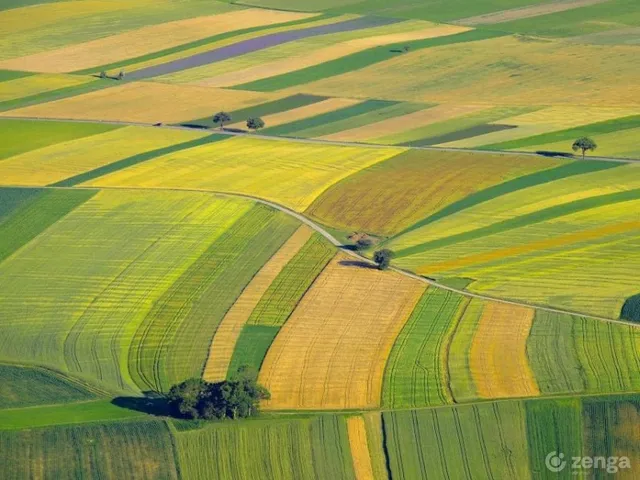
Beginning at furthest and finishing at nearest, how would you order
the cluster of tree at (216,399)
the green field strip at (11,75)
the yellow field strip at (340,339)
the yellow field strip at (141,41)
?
the yellow field strip at (141,41) → the green field strip at (11,75) → the yellow field strip at (340,339) → the cluster of tree at (216,399)

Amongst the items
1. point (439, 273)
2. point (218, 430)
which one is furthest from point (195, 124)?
point (218, 430)

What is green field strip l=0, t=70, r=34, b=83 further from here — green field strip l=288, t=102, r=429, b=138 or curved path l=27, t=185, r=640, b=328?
curved path l=27, t=185, r=640, b=328

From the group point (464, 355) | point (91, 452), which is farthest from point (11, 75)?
point (91, 452)

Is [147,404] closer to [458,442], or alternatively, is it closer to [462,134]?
[458,442]

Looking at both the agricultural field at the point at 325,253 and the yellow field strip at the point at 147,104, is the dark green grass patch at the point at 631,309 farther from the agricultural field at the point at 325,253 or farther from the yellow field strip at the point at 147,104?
the yellow field strip at the point at 147,104

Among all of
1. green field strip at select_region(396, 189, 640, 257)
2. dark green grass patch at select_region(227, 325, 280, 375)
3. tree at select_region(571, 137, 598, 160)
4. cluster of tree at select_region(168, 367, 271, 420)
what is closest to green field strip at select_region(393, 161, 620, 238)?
tree at select_region(571, 137, 598, 160)

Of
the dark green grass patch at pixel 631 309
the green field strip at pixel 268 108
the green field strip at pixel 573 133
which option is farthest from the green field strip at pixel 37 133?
the dark green grass patch at pixel 631 309
